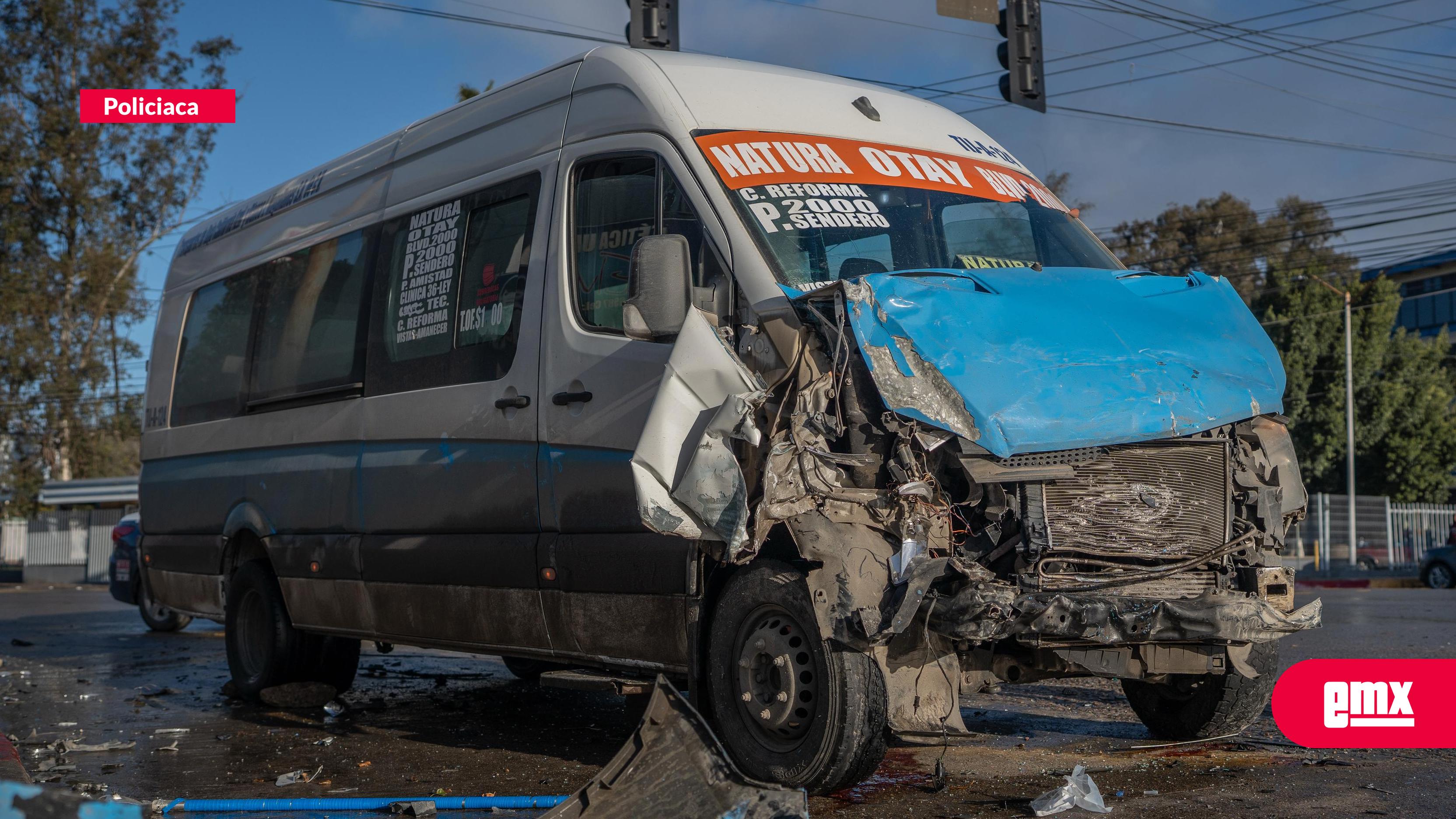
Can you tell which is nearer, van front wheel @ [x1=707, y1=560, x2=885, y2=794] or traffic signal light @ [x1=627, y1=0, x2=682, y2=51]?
van front wheel @ [x1=707, y1=560, x2=885, y2=794]

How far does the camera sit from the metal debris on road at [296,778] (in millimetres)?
5363

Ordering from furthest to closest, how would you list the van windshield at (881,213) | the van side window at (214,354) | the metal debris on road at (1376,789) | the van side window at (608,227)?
the van side window at (214,354) < the van side window at (608,227) < the van windshield at (881,213) < the metal debris on road at (1376,789)

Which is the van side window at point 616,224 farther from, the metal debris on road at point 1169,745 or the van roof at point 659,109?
the metal debris on road at point 1169,745

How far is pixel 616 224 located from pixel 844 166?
99 cm

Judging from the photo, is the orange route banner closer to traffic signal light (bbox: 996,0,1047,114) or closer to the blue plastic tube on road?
the blue plastic tube on road

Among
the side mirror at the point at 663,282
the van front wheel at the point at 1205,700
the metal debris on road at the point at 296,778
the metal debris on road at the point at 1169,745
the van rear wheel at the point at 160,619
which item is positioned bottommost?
the van rear wheel at the point at 160,619

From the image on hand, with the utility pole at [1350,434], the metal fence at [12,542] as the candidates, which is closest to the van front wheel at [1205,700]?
the utility pole at [1350,434]

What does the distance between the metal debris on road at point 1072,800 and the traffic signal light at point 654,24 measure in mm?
8729

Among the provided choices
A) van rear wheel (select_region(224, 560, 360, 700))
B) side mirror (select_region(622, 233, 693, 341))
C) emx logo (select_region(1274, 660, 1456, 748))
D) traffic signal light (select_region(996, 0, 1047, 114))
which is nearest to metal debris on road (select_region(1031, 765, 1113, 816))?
emx logo (select_region(1274, 660, 1456, 748))

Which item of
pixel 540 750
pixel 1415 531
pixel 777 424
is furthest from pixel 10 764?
pixel 1415 531

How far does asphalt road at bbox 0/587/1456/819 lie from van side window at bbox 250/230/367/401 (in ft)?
6.46

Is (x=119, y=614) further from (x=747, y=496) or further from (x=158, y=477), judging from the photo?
(x=747, y=496)

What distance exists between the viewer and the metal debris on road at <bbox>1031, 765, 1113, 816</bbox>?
4328 mm

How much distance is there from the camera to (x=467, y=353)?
243 inches
